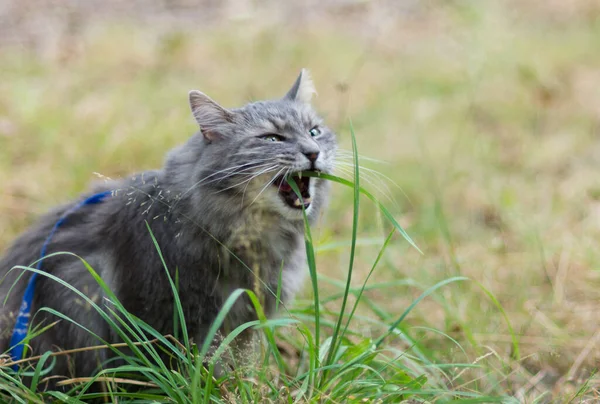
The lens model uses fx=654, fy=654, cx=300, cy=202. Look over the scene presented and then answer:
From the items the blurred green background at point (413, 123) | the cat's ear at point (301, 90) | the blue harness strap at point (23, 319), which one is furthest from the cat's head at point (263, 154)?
the blue harness strap at point (23, 319)

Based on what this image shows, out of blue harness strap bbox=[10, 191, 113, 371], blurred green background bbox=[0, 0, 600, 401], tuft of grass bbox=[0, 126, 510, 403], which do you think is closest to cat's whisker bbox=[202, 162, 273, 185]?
tuft of grass bbox=[0, 126, 510, 403]

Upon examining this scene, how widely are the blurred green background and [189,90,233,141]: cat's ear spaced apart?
1.93ft

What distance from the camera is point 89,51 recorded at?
566cm

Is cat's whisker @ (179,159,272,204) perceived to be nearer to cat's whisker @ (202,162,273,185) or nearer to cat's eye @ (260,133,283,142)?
cat's whisker @ (202,162,273,185)

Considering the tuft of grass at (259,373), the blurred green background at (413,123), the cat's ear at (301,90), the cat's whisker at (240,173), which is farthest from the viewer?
the blurred green background at (413,123)

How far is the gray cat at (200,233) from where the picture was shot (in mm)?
2193

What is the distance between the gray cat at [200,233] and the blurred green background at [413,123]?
370 millimetres

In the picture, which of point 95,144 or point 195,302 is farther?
point 95,144

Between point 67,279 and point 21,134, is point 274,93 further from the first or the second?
point 67,279

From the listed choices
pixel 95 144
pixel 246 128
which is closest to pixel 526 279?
pixel 246 128

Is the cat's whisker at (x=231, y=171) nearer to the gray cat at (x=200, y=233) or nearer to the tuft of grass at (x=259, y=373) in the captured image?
the gray cat at (x=200, y=233)

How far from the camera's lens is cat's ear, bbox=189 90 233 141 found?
7.48 feet

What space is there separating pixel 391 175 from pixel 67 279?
8.79ft

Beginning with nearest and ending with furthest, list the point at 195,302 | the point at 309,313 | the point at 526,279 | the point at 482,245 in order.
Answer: the point at 195,302, the point at 309,313, the point at 526,279, the point at 482,245
